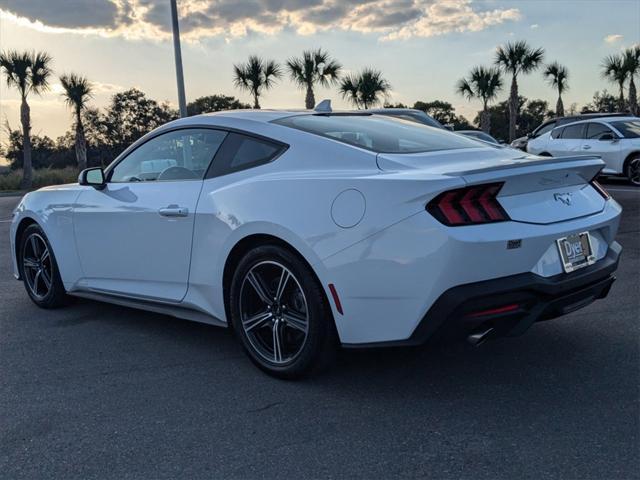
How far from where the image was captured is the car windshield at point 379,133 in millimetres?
3576

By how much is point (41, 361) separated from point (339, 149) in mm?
2345

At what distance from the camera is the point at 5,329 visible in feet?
15.5

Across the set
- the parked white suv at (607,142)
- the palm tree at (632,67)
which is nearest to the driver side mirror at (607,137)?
the parked white suv at (607,142)

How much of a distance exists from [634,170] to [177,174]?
12.6 metres

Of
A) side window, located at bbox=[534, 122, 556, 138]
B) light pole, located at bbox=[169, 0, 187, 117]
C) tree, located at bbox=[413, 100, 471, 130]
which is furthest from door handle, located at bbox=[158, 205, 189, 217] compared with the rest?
tree, located at bbox=[413, 100, 471, 130]

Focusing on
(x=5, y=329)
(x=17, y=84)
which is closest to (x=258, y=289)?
(x=5, y=329)

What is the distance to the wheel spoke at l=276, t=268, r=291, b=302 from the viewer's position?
3.35 m

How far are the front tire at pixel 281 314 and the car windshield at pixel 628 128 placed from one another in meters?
13.1

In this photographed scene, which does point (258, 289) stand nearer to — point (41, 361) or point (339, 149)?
point (339, 149)

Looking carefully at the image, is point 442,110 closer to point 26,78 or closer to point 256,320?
point 26,78

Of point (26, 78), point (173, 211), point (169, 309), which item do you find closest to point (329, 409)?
point (169, 309)

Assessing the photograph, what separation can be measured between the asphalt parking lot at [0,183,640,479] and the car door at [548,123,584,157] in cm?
1185

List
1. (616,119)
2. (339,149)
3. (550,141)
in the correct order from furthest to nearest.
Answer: (550,141), (616,119), (339,149)

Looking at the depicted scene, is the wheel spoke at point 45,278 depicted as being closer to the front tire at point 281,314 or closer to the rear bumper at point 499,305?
the front tire at point 281,314
